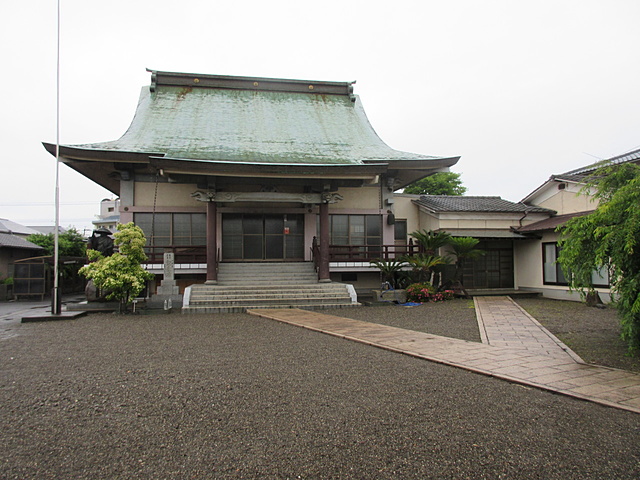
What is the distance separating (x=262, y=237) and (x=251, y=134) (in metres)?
4.39

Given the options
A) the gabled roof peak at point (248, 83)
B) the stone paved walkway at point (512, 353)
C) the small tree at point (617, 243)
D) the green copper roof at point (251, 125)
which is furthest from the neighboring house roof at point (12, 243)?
the small tree at point (617, 243)

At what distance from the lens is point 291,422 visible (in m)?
3.67

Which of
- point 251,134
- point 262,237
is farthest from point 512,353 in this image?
point 251,134

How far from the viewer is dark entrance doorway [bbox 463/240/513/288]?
16.9 meters

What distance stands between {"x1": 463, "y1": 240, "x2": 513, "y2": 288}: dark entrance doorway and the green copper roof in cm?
411

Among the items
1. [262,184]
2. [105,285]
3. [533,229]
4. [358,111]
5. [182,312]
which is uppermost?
[358,111]

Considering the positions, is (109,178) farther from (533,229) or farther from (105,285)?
(533,229)

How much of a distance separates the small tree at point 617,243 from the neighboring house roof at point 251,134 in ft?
27.5

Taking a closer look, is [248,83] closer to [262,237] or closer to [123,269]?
[262,237]

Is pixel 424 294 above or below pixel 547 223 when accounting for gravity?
below

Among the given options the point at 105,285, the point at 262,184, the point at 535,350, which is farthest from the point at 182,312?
the point at 535,350

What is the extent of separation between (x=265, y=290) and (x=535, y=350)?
340 inches

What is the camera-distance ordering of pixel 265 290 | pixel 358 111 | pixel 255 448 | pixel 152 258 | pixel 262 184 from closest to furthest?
pixel 255 448, pixel 265 290, pixel 152 258, pixel 262 184, pixel 358 111

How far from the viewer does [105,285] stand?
11430 mm
